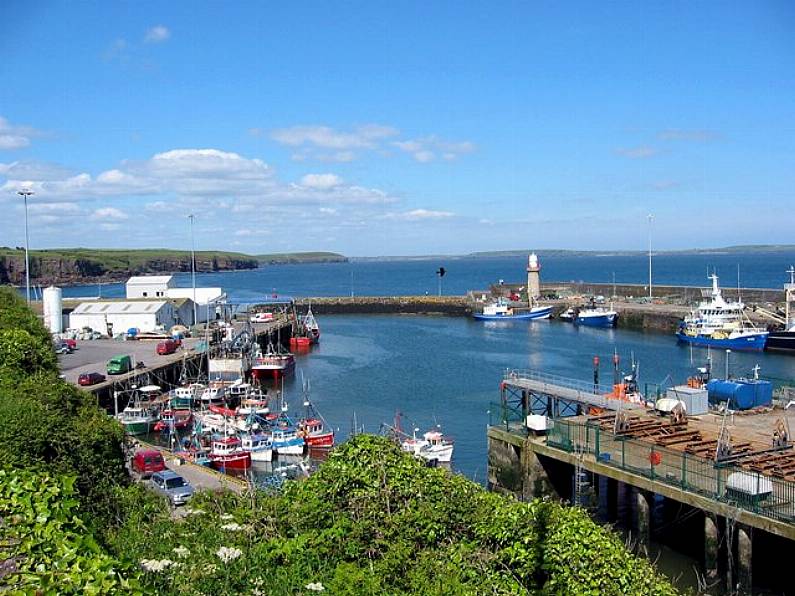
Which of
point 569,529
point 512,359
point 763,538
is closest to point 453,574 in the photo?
point 569,529

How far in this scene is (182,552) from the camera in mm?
9484

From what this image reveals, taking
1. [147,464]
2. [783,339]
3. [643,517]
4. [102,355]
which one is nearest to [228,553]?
Answer: [643,517]

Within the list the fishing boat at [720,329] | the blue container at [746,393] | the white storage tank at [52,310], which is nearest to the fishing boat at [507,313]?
the fishing boat at [720,329]

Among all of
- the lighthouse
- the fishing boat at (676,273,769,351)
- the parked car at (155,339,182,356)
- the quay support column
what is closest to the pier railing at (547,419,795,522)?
the quay support column

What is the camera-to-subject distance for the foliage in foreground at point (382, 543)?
344 inches

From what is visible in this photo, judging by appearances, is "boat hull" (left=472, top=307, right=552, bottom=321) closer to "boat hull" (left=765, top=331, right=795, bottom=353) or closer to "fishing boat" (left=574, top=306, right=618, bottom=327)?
"fishing boat" (left=574, top=306, right=618, bottom=327)

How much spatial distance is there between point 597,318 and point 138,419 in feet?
176

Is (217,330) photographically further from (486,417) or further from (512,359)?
(486,417)

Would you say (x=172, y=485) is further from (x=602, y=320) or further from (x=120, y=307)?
(x=602, y=320)

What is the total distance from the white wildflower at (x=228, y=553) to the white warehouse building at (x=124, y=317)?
53.5 m

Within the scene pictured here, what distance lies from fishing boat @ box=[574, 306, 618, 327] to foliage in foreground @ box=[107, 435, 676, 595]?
69.9 m

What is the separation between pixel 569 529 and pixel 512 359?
4914 cm

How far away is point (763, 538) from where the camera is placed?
19141mm

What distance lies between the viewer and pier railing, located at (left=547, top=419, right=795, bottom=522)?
1727cm
